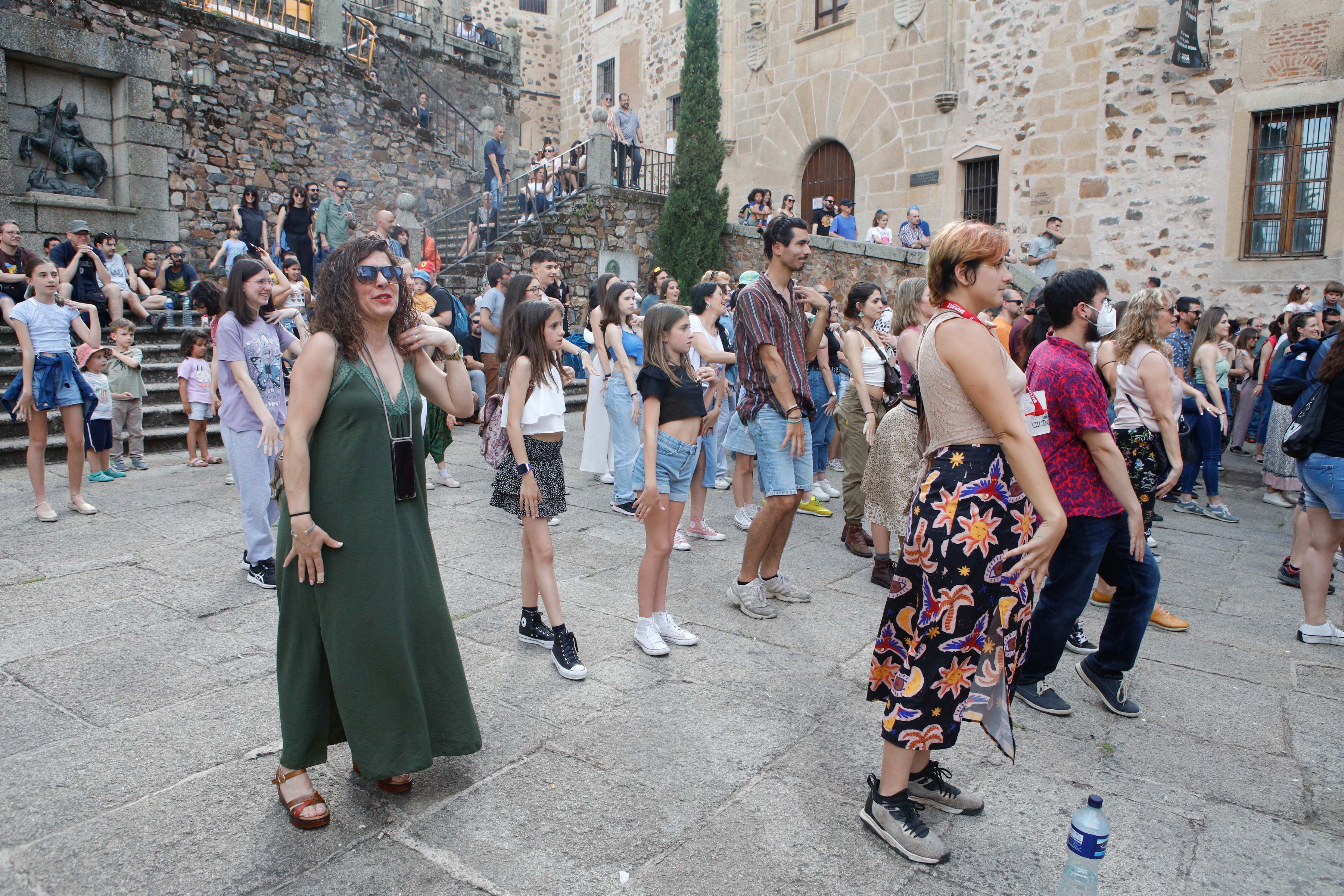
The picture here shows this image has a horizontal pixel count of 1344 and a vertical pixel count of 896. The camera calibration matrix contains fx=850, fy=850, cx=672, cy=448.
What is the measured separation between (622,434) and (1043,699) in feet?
13.0

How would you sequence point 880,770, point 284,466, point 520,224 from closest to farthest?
point 284,466 < point 880,770 < point 520,224

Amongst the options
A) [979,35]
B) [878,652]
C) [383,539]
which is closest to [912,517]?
[878,652]

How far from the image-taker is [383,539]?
2617 millimetres

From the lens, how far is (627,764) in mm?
3012

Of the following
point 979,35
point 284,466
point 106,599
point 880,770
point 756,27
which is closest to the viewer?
point 284,466

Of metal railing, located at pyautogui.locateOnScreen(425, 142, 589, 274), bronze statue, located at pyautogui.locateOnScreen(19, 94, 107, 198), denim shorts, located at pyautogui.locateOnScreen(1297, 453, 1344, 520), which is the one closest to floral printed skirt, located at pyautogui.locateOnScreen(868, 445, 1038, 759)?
denim shorts, located at pyautogui.locateOnScreen(1297, 453, 1344, 520)

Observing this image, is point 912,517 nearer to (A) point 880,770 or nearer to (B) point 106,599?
(A) point 880,770

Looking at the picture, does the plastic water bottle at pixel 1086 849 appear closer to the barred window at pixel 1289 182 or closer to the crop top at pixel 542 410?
the crop top at pixel 542 410

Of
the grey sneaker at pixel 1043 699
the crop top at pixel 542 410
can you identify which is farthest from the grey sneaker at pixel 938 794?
the crop top at pixel 542 410

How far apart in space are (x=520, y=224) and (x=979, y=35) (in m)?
8.89

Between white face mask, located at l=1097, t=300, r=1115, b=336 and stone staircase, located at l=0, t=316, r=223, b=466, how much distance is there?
836cm

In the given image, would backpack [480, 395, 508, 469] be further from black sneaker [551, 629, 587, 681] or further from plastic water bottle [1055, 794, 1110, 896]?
plastic water bottle [1055, 794, 1110, 896]

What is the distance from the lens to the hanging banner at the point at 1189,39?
11.9 meters

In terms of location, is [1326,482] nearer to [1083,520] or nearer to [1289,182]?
[1083,520]
